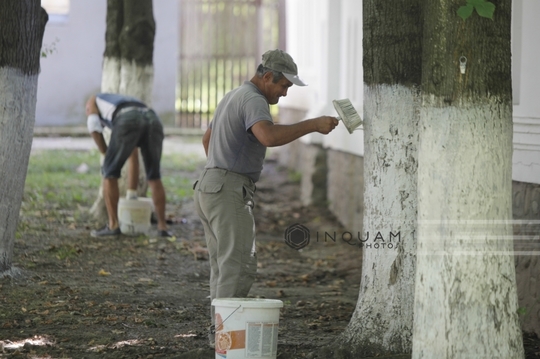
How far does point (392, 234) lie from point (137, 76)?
581 cm

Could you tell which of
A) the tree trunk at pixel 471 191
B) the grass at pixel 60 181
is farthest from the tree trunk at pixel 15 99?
the grass at pixel 60 181

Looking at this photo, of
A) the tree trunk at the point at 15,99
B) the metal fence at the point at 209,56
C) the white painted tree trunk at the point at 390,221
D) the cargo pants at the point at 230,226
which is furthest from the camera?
the metal fence at the point at 209,56

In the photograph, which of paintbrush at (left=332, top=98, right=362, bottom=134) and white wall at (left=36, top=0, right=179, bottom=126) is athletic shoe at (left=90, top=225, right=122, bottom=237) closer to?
paintbrush at (left=332, top=98, right=362, bottom=134)

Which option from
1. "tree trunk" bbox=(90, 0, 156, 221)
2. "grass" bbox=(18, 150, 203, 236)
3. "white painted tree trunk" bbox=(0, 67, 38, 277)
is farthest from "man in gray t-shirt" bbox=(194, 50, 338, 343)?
"tree trunk" bbox=(90, 0, 156, 221)

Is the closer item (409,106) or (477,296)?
(477,296)

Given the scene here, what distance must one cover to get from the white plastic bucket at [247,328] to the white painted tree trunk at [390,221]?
599mm

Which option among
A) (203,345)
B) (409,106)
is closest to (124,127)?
(203,345)

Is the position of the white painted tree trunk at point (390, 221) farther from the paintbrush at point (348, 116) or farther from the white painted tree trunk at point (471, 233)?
the white painted tree trunk at point (471, 233)

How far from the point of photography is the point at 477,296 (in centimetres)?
438

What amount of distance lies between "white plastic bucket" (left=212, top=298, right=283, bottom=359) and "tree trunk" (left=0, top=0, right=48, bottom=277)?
2779 millimetres

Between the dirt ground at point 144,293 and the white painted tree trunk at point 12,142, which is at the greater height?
the white painted tree trunk at point 12,142

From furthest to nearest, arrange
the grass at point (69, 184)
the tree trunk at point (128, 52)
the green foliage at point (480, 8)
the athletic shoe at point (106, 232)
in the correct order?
1. the grass at point (69, 184)
2. the tree trunk at point (128, 52)
3. the athletic shoe at point (106, 232)
4. the green foliage at point (480, 8)

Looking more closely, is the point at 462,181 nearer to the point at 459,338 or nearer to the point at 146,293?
the point at 459,338

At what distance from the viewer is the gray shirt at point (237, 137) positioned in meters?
5.43
